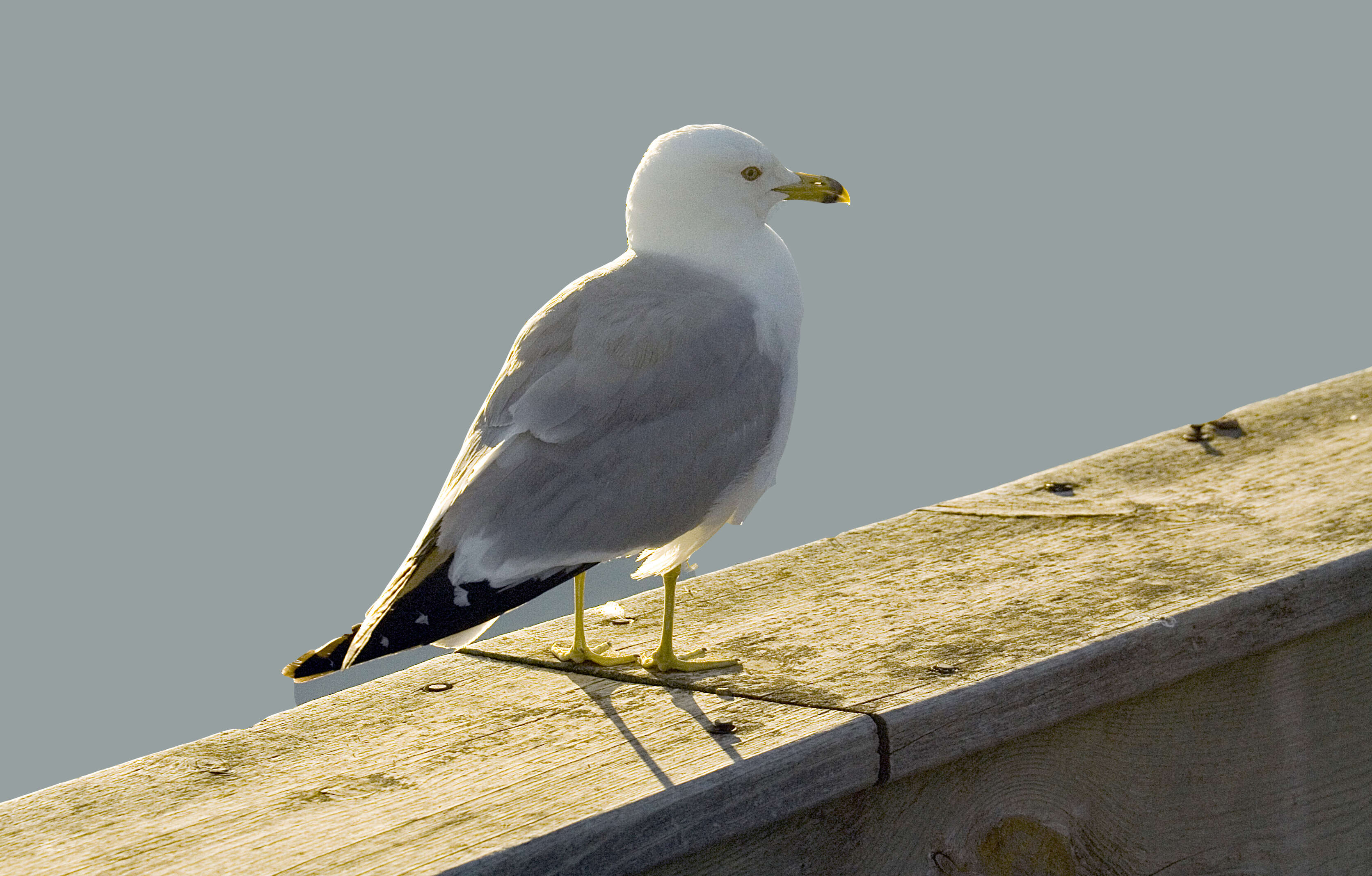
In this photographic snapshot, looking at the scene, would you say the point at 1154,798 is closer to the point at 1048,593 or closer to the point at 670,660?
the point at 1048,593

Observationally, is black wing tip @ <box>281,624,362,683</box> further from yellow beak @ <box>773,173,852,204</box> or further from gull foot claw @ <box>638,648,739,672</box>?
yellow beak @ <box>773,173,852,204</box>

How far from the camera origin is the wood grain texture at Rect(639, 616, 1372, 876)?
2.38m

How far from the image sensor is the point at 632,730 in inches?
95.6

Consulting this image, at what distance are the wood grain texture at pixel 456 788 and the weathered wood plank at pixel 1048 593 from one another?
0.45ft

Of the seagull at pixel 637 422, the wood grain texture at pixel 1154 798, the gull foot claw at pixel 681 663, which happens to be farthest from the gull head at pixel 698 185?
the wood grain texture at pixel 1154 798

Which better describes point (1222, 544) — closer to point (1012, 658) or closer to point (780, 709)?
point (1012, 658)

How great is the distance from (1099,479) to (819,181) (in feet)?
2.91

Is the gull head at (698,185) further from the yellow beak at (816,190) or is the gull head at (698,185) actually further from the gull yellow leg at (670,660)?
the gull yellow leg at (670,660)

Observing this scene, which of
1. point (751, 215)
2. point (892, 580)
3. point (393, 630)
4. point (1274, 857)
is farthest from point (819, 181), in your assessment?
point (1274, 857)

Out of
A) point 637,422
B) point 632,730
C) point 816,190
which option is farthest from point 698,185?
point 632,730

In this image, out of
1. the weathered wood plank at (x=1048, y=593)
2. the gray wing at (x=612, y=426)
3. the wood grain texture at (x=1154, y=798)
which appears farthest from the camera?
the gray wing at (x=612, y=426)

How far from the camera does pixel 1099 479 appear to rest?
3.44 meters

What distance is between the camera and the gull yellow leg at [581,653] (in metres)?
2.75

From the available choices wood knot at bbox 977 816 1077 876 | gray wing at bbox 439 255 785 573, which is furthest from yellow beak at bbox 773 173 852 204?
wood knot at bbox 977 816 1077 876
